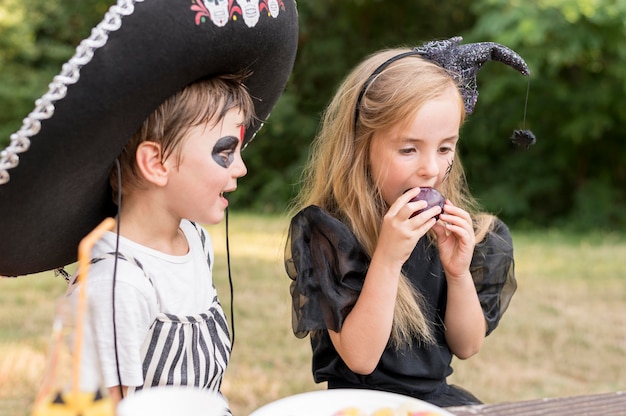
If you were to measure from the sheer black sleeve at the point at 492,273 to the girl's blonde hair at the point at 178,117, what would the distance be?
40.2 inches

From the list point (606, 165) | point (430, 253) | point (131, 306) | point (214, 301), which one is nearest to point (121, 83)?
point (131, 306)

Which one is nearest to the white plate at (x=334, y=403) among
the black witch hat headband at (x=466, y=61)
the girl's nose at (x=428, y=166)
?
the girl's nose at (x=428, y=166)

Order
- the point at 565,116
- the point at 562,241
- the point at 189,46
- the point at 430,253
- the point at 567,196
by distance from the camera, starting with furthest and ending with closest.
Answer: the point at 567,196, the point at 565,116, the point at 562,241, the point at 430,253, the point at 189,46

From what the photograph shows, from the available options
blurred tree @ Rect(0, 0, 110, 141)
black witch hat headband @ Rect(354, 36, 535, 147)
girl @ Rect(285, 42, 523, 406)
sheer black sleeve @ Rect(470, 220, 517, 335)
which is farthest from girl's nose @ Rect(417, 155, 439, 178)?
blurred tree @ Rect(0, 0, 110, 141)

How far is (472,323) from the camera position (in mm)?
2232

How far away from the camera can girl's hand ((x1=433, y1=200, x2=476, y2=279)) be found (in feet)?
6.80

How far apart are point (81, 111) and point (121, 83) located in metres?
0.09

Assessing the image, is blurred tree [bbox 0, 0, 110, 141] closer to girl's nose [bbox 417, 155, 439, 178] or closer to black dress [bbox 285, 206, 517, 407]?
black dress [bbox 285, 206, 517, 407]

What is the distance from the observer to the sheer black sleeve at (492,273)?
2395 millimetres

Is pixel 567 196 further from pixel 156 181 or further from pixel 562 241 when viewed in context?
pixel 156 181

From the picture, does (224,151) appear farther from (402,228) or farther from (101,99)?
(402,228)

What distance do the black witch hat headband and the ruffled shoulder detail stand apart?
1.08ft

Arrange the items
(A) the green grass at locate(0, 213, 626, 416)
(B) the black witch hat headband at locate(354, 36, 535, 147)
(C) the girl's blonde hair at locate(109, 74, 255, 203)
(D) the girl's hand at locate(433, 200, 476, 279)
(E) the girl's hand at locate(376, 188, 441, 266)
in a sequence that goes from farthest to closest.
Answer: (A) the green grass at locate(0, 213, 626, 416) → (B) the black witch hat headband at locate(354, 36, 535, 147) → (D) the girl's hand at locate(433, 200, 476, 279) → (E) the girl's hand at locate(376, 188, 441, 266) → (C) the girl's blonde hair at locate(109, 74, 255, 203)

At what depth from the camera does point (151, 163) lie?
5.57 ft
